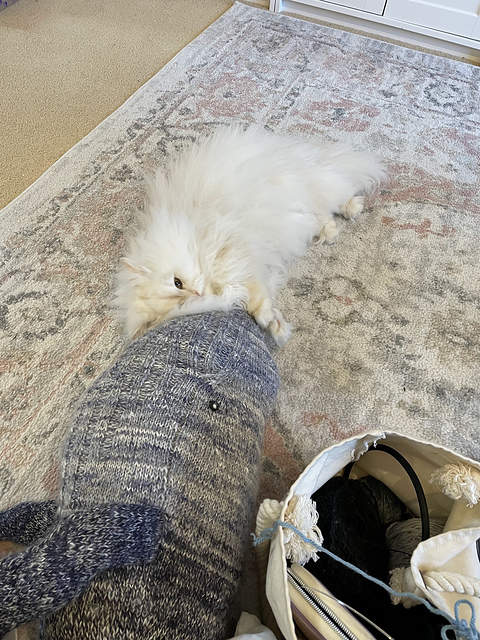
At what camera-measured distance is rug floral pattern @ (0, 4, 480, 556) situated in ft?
3.69

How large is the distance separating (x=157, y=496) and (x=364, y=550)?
15.0 inches

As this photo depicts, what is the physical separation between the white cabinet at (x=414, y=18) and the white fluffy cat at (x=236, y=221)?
1144mm

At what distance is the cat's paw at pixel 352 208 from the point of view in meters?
1.48

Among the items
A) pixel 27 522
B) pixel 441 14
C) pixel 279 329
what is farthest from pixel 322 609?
pixel 441 14

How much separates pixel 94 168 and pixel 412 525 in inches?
59.2

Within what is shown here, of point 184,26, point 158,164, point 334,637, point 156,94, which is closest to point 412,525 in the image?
point 334,637

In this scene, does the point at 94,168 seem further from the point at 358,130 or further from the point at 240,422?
the point at 240,422

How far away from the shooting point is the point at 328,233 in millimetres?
1436

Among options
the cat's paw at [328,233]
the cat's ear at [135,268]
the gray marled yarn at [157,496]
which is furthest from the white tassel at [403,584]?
the cat's paw at [328,233]

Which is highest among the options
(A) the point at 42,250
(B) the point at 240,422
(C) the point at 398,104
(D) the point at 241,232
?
(C) the point at 398,104

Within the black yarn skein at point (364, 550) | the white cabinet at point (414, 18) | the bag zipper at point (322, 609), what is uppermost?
the white cabinet at point (414, 18)

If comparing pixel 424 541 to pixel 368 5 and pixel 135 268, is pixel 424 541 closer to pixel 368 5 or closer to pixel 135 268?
pixel 135 268

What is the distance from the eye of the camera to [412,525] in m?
0.82

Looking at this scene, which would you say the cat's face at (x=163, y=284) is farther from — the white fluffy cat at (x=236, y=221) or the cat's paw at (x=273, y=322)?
the cat's paw at (x=273, y=322)
